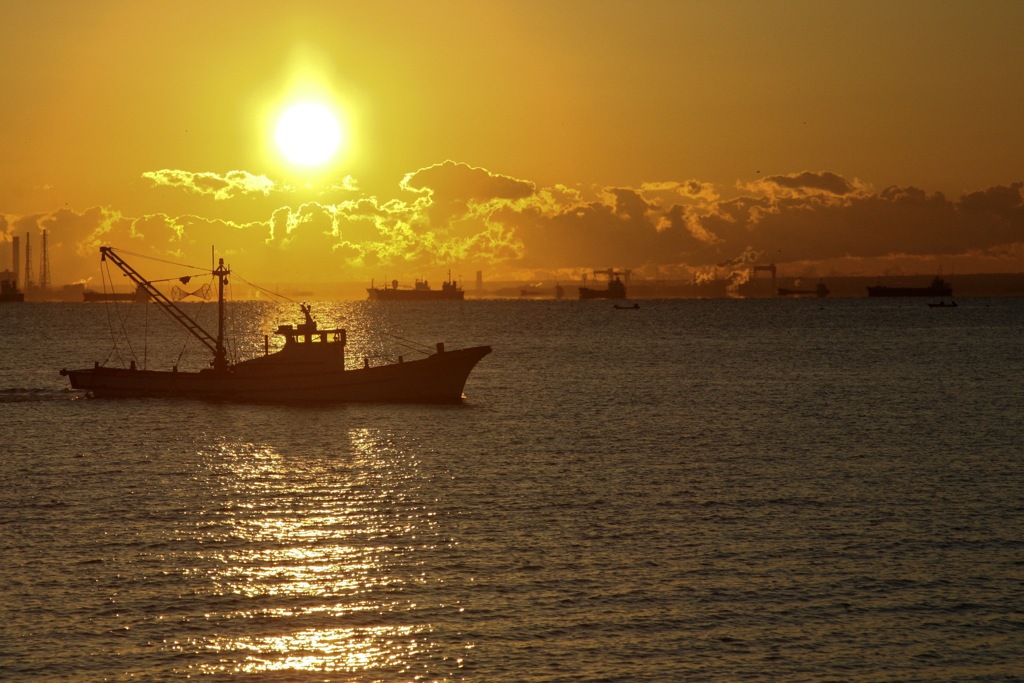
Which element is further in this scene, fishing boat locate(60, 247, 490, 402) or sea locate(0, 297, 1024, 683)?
fishing boat locate(60, 247, 490, 402)

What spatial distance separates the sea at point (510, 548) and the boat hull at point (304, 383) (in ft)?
17.5

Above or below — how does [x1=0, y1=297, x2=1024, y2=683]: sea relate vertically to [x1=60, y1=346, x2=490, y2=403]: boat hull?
below

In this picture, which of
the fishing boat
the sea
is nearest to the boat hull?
the fishing boat

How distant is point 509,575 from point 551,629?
487cm

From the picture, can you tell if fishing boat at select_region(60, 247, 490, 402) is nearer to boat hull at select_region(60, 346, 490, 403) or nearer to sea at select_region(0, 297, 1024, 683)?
boat hull at select_region(60, 346, 490, 403)

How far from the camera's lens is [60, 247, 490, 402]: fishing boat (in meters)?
82.8

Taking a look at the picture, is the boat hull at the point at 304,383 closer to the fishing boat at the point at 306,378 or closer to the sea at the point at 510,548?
the fishing boat at the point at 306,378

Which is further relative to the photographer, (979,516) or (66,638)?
(979,516)

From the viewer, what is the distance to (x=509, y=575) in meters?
33.8

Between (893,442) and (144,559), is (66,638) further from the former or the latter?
(893,442)

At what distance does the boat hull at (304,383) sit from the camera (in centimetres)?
8281

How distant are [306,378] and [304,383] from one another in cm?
38

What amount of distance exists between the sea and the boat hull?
5.34 meters

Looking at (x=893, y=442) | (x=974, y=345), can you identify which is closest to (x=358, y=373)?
(x=893, y=442)
